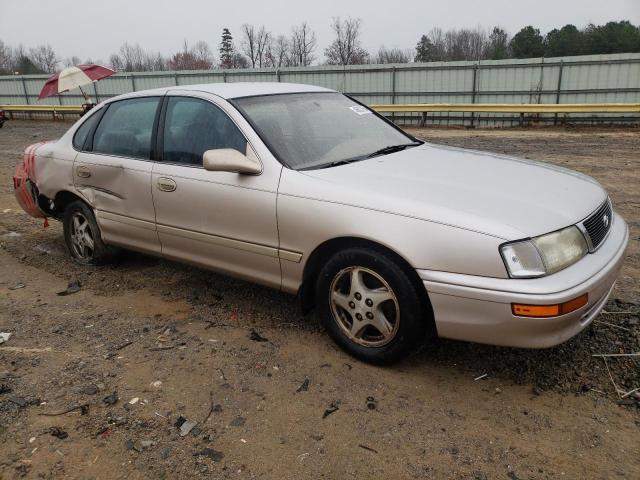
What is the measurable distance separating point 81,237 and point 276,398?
123 inches

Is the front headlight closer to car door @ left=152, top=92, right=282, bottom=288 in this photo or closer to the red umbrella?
car door @ left=152, top=92, right=282, bottom=288

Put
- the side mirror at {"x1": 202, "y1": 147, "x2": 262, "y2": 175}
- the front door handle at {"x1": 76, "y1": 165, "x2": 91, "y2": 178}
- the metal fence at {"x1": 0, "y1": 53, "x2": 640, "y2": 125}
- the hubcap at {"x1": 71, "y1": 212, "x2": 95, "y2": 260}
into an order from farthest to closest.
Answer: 1. the metal fence at {"x1": 0, "y1": 53, "x2": 640, "y2": 125}
2. the hubcap at {"x1": 71, "y1": 212, "x2": 95, "y2": 260}
3. the front door handle at {"x1": 76, "y1": 165, "x2": 91, "y2": 178}
4. the side mirror at {"x1": 202, "y1": 147, "x2": 262, "y2": 175}

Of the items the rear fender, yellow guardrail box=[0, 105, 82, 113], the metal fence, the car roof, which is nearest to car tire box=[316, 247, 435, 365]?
the car roof

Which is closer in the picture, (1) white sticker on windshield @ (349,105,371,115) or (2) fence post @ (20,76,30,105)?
(1) white sticker on windshield @ (349,105,371,115)

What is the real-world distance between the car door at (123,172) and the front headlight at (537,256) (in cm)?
274

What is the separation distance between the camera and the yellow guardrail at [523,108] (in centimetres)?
1614

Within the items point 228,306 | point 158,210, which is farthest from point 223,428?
point 158,210

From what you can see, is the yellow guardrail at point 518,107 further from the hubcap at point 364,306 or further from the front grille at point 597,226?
the hubcap at point 364,306

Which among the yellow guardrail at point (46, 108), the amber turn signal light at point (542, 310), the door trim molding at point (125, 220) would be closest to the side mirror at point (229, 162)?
the door trim molding at point (125, 220)

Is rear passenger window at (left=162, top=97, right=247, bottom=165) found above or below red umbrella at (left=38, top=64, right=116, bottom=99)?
below

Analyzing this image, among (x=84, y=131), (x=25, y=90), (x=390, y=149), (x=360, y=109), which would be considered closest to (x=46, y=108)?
(x=25, y=90)

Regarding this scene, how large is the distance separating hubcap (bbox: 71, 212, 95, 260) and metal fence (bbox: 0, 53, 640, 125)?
1599 cm

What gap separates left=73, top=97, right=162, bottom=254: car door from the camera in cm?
426

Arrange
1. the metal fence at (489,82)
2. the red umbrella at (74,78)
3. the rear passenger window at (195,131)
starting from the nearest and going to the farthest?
the rear passenger window at (195,131) < the red umbrella at (74,78) < the metal fence at (489,82)
